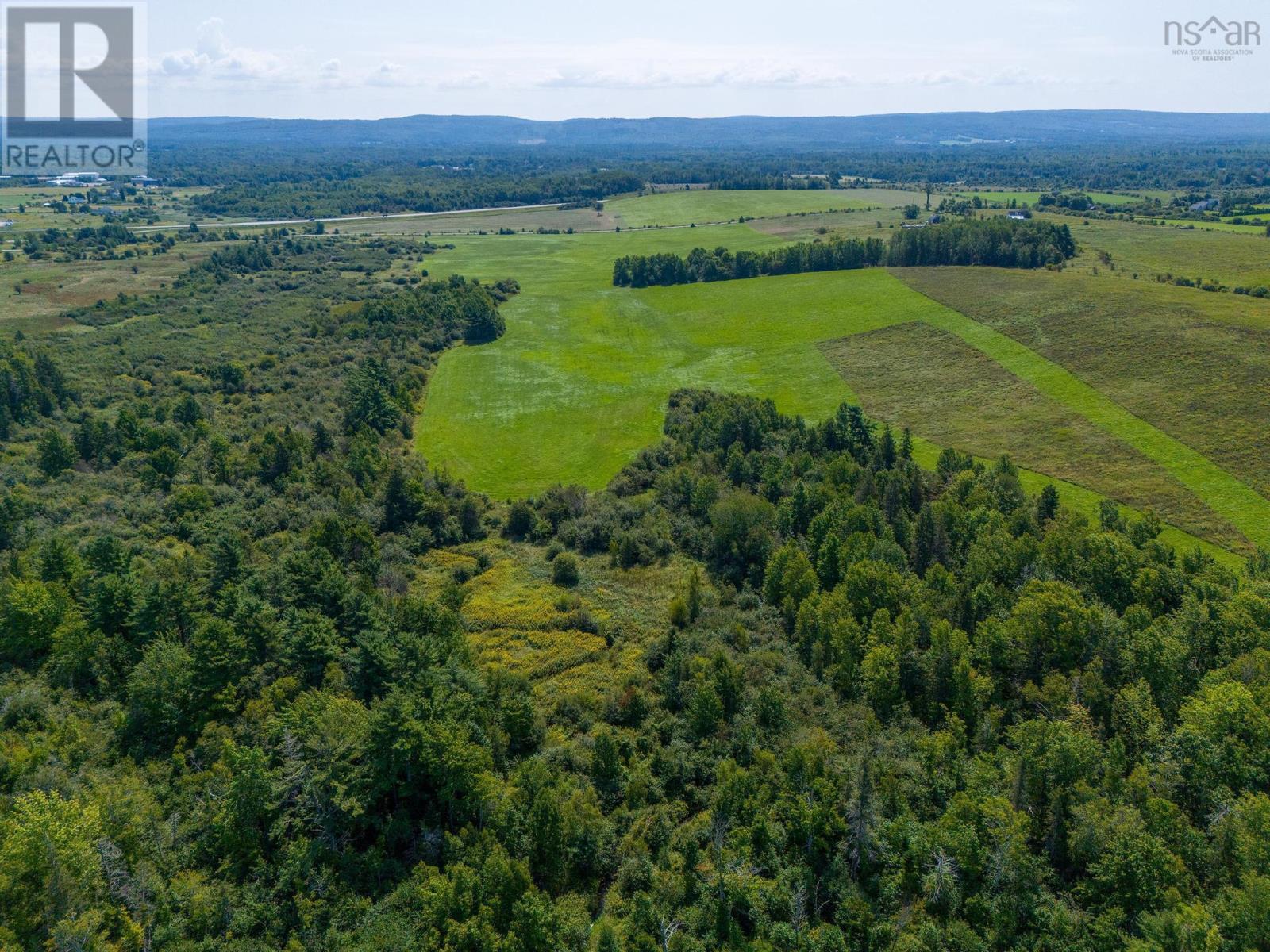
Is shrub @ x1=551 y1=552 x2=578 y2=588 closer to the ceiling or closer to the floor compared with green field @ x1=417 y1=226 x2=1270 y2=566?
closer to the floor

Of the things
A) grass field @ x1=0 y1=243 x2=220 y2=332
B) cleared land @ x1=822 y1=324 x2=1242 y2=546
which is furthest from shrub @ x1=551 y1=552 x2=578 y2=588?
grass field @ x1=0 y1=243 x2=220 y2=332

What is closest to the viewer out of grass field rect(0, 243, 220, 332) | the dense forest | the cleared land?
the cleared land

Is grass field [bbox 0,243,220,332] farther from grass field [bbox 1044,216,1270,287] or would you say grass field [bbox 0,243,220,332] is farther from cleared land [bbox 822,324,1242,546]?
grass field [bbox 1044,216,1270,287]

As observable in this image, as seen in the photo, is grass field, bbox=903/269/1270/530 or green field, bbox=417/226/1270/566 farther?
green field, bbox=417/226/1270/566

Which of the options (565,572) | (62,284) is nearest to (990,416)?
(565,572)

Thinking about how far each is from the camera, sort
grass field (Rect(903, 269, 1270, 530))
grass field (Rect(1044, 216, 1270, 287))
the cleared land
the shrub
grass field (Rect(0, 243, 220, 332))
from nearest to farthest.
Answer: the shrub → the cleared land → grass field (Rect(903, 269, 1270, 530)) → grass field (Rect(0, 243, 220, 332)) → grass field (Rect(1044, 216, 1270, 287))

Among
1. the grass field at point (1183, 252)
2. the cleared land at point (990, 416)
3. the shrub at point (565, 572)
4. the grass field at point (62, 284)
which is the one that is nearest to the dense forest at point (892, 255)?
the grass field at point (1183, 252)

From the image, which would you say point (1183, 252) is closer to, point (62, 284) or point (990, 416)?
point (990, 416)

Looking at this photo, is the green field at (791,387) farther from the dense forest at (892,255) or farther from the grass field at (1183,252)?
the grass field at (1183,252)
